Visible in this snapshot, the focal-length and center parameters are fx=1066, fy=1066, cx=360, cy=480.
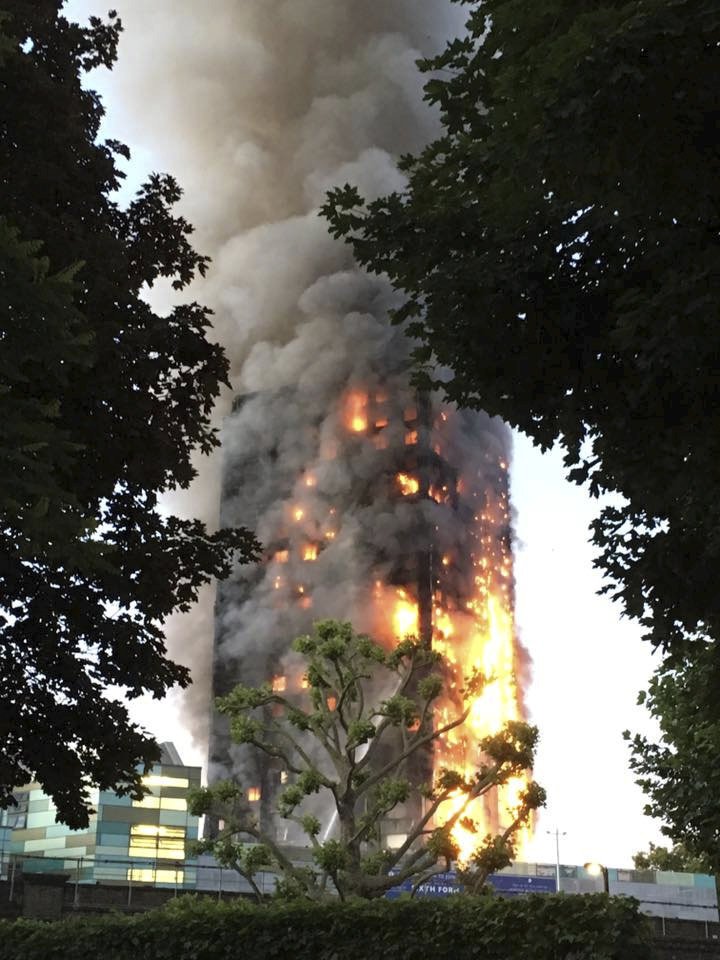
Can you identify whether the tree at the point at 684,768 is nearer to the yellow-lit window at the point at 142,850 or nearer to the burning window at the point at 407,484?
the yellow-lit window at the point at 142,850

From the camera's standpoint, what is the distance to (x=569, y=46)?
914 centimetres

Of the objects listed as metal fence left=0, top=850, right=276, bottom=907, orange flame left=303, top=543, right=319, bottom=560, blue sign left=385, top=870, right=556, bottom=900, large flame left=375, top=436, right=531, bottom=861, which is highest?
orange flame left=303, top=543, right=319, bottom=560

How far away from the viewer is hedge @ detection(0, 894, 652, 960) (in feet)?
44.4

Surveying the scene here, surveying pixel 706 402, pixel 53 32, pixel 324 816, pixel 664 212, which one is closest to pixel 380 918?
pixel 706 402

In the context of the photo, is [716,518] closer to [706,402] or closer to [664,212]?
[706,402]

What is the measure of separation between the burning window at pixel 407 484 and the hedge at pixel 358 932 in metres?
95.1

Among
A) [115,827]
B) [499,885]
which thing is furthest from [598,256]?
[115,827]

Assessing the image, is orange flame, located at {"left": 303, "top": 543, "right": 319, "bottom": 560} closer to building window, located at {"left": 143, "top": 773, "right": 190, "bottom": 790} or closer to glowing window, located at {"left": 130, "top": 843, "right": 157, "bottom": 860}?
building window, located at {"left": 143, "top": 773, "right": 190, "bottom": 790}

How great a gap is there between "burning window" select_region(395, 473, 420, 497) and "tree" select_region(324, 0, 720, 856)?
98.5 meters

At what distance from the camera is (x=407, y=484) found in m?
114

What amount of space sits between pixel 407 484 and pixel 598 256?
10168 centimetres

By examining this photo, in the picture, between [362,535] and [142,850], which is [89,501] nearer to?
[142,850]

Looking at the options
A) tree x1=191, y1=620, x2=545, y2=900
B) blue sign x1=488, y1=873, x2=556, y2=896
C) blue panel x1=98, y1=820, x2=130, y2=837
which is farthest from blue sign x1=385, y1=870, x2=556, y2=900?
blue panel x1=98, y1=820, x2=130, y2=837

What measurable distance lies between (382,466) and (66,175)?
99914 mm
